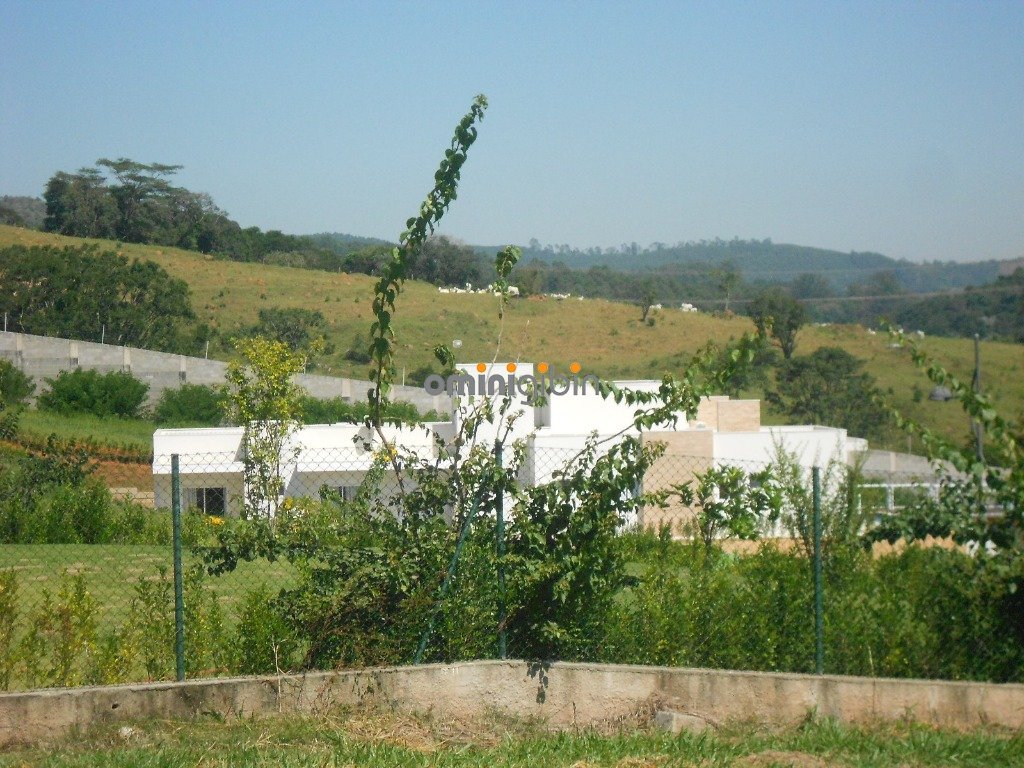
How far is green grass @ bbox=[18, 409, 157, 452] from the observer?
33.5 metres

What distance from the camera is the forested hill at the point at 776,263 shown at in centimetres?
3391

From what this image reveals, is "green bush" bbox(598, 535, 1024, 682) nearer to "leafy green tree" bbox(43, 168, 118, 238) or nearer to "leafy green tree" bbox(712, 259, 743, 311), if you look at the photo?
"leafy green tree" bbox(712, 259, 743, 311)

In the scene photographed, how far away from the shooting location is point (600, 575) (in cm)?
708

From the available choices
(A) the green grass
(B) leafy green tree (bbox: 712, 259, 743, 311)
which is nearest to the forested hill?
(B) leafy green tree (bbox: 712, 259, 743, 311)

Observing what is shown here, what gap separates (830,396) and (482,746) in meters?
49.1

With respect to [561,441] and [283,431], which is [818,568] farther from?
[561,441]

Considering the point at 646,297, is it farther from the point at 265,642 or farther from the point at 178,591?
the point at 178,591

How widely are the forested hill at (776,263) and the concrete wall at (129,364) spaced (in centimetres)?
966

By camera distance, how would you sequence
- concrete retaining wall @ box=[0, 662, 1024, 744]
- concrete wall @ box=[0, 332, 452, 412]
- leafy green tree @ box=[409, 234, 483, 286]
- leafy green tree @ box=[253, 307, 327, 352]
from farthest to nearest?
leafy green tree @ box=[409, 234, 483, 286], leafy green tree @ box=[253, 307, 327, 352], concrete wall @ box=[0, 332, 452, 412], concrete retaining wall @ box=[0, 662, 1024, 744]

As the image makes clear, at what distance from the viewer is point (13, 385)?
38844mm

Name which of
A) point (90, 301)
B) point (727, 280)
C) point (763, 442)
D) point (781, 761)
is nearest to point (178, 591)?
point (781, 761)

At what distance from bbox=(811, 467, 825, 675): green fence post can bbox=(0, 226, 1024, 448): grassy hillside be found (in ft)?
142

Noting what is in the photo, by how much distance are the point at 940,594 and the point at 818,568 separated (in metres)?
1.11

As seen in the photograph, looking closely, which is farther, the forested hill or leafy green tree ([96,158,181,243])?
leafy green tree ([96,158,181,243])
